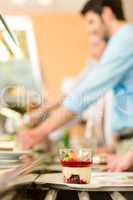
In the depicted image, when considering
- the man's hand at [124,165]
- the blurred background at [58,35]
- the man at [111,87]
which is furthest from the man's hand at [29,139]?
the blurred background at [58,35]

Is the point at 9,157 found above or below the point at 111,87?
below

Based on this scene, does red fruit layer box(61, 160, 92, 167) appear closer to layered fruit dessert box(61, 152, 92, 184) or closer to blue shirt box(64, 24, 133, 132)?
layered fruit dessert box(61, 152, 92, 184)

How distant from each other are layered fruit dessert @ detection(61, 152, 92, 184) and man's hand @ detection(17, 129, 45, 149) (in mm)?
641

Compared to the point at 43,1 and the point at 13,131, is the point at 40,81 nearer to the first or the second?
the point at 43,1

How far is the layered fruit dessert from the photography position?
1.18 metres

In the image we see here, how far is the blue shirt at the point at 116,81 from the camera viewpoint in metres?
2.07

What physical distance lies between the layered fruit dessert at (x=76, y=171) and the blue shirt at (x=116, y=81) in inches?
35.2

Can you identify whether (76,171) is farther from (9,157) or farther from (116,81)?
(116,81)

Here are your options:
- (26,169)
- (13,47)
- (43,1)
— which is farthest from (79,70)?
(26,169)

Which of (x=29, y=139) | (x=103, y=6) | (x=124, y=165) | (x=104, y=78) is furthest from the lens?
(x=103, y=6)

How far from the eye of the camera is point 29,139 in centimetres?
195

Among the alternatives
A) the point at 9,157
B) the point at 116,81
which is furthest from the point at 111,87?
the point at 9,157

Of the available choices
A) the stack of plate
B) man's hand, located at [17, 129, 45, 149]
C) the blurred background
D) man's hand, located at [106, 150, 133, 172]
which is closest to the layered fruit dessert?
the stack of plate

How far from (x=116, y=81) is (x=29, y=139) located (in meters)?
0.46
